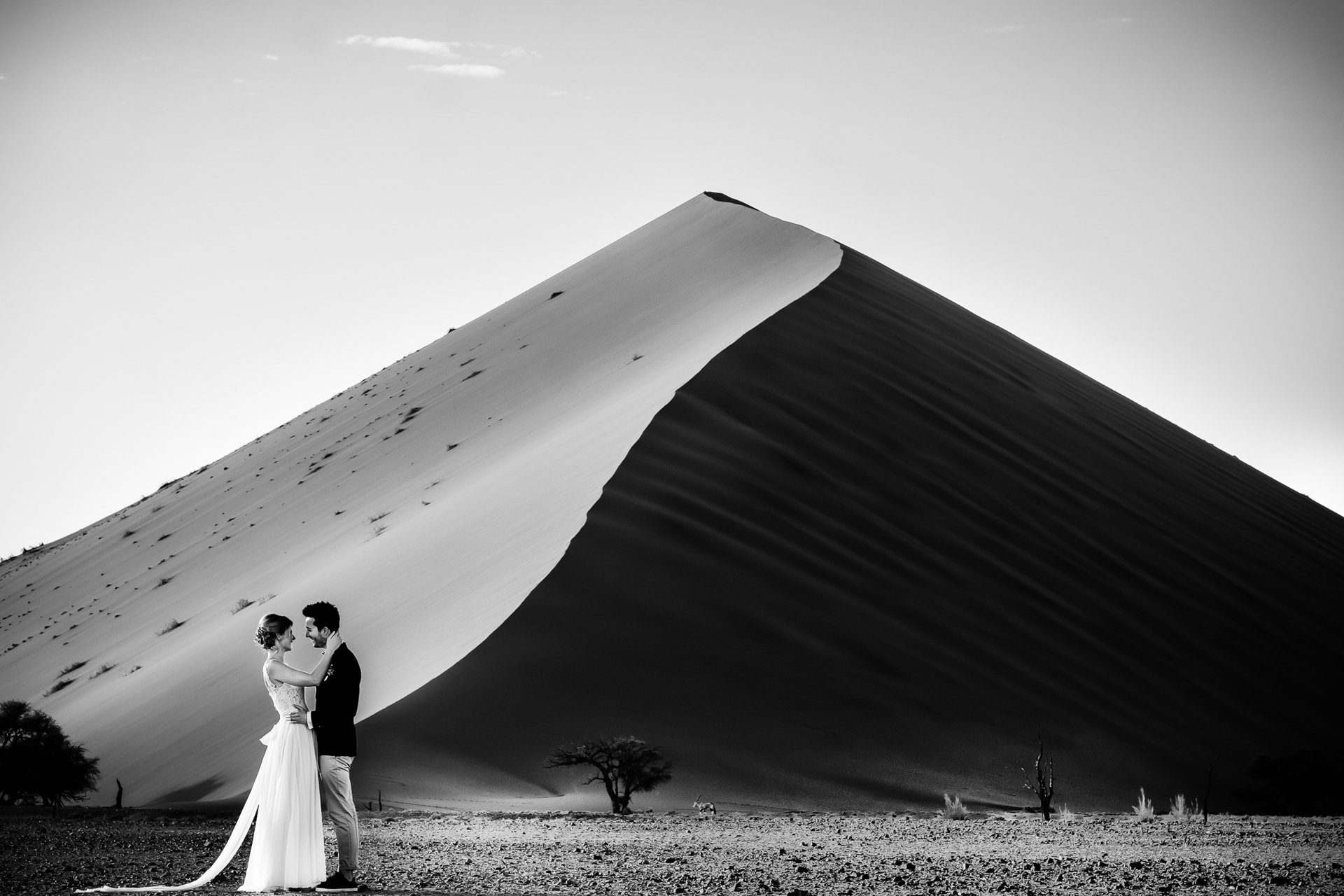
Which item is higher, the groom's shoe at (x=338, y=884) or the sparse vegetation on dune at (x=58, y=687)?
the sparse vegetation on dune at (x=58, y=687)

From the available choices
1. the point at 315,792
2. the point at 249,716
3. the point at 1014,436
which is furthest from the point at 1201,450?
the point at 315,792

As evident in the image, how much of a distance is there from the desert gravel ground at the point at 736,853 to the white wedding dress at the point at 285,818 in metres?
0.21

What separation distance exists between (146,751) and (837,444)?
328 inches

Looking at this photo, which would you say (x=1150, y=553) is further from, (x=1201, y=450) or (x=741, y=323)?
(x=1201, y=450)

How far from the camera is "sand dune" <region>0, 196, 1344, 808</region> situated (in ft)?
33.3

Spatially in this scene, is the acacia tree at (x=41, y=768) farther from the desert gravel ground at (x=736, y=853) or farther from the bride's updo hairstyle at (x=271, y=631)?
the bride's updo hairstyle at (x=271, y=631)

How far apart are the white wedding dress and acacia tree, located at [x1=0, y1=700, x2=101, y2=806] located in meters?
5.51

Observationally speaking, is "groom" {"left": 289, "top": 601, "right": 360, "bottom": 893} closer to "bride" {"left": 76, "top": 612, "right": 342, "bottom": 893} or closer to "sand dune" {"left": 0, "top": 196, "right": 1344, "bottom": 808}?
"bride" {"left": 76, "top": 612, "right": 342, "bottom": 893}

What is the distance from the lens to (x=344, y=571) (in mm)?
14273

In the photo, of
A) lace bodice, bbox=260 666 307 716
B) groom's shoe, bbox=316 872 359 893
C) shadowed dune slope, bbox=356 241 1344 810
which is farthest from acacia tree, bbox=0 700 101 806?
groom's shoe, bbox=316 872 359 893

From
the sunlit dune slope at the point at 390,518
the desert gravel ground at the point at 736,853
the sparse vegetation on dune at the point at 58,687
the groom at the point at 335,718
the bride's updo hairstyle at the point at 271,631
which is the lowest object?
the desert gravel ground at the point at 736,853

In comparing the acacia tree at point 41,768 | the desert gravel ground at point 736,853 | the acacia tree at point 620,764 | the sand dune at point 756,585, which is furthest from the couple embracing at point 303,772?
the acacia tree at point 41,768

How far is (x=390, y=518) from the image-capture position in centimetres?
1689

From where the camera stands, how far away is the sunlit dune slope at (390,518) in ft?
37.3
